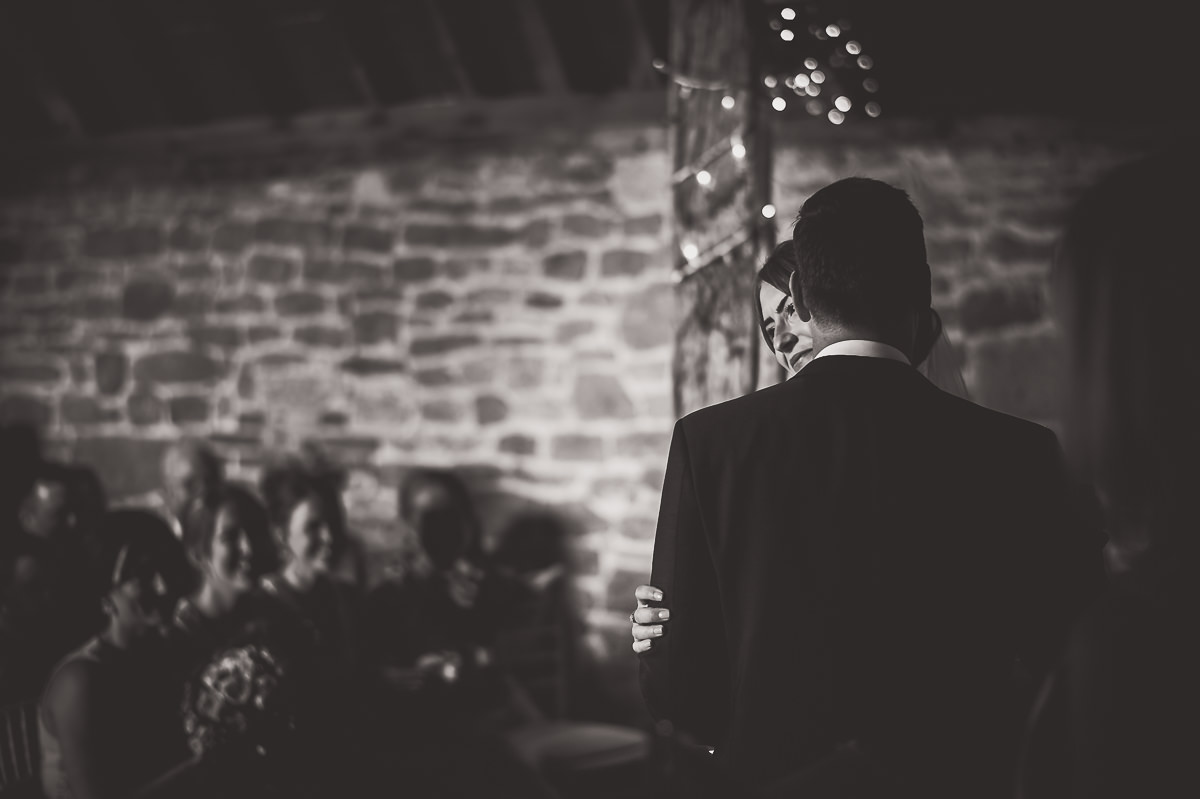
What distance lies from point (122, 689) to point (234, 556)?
0.78 m

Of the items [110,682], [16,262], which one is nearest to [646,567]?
[110,682]

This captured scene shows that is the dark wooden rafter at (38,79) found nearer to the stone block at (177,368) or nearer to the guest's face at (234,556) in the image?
the stone block at (177,368)

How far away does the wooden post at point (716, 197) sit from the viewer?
10.4ft

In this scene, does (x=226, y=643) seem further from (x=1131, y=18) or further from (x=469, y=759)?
(x=1131, y=18)

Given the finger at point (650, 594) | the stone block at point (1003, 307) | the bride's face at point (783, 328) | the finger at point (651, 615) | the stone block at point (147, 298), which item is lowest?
the finger at point (651, 615)

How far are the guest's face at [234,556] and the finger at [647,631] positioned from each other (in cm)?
232

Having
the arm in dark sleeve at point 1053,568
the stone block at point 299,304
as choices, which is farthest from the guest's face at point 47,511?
the arm in dark sleeve at point 1053,568

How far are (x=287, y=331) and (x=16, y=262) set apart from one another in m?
2.20

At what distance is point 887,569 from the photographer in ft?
4.23

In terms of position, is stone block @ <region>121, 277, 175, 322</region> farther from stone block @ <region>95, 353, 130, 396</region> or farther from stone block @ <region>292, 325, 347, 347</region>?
stone block @ <region>292, 325, 347, 347</region>

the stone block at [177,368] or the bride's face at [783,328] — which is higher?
the stone block at [177,368]

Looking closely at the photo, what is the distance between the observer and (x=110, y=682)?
2.61m

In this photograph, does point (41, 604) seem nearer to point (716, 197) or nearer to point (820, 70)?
point (716, 197)

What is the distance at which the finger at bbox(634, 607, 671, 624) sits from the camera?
4.76 ft
